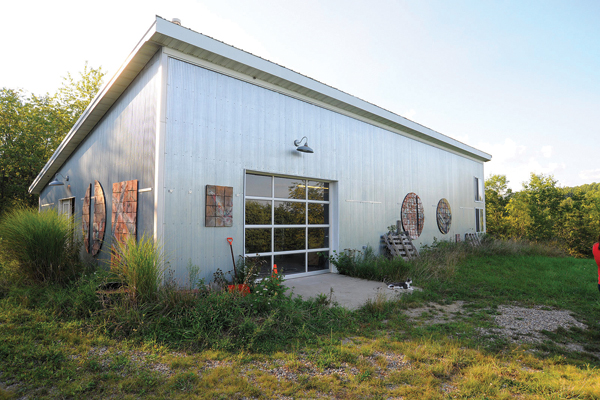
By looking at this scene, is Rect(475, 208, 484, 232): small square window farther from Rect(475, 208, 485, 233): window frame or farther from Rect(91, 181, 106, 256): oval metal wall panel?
Rect(91, 181, 106, 256): oval metal wall panel

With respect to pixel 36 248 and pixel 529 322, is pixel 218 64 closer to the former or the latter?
pixel 36 248

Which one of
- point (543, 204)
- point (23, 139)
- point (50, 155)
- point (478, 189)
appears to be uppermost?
point (23, 139)

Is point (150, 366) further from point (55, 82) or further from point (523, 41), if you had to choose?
point (55, 82)

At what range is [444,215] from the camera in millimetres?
13398

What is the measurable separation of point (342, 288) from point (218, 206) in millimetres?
3160

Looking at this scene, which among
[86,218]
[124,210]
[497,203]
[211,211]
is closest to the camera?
[211,211]

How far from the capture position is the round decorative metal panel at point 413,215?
11.2 meters

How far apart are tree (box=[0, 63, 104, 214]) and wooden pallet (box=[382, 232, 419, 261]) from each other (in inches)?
711

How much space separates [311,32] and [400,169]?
5.44 meters

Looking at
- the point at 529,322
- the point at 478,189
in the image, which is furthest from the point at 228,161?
the point at 478,189

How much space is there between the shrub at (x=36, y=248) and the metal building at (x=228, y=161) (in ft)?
3.09

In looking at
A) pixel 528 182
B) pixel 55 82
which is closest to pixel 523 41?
pixel 528 182

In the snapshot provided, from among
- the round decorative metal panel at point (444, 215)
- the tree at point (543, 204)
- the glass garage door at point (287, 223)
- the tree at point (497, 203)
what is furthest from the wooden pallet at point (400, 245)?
the tree at point (497, 203)

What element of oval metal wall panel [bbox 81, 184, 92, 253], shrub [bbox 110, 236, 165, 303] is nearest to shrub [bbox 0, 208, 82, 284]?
oval metal wall panel [bbox 81, 184, 92, 253]
